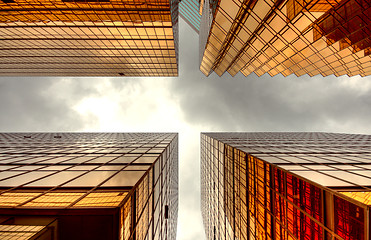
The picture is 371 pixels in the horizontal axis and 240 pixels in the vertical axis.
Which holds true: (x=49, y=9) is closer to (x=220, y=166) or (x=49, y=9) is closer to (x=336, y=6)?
(x=220, y=166)

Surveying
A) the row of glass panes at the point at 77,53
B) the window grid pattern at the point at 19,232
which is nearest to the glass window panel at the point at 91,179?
the window grid pattern at the point at 19,232

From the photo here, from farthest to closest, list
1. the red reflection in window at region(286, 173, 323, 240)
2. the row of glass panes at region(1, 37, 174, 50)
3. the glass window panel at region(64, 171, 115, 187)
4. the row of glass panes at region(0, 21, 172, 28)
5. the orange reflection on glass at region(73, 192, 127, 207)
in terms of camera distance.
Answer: the row of glass panes at region(1, 37, 174, 50)
the row of glass panes at region(0, 21, 172, 28)
the glass window panel at region(64, 171, 115, 187)
the red reflection in window at region(286, 173, 323, 240)
the orange reflection on glass at region(73, 192, 127, 207)

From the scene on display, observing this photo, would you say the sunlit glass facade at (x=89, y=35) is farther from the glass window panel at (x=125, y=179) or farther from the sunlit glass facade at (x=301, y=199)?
the sunlit glass facade at (x=301, y=199)

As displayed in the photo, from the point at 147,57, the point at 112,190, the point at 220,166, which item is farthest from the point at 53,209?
the point at 147,57

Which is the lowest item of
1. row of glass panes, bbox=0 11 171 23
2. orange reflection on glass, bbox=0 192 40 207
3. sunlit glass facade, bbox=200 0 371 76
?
orange reflection on glass, bbox=0 192 40 207

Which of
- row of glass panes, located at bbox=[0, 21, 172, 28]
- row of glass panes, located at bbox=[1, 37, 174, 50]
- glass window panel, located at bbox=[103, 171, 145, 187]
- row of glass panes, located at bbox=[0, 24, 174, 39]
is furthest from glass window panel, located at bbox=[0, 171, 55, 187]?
row of glass panes, located at bbox=[1, 37, 174, 50]

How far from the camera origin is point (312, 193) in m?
8.71

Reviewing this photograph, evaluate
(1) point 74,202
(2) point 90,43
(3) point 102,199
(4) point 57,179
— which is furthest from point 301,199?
(2) point 90,43

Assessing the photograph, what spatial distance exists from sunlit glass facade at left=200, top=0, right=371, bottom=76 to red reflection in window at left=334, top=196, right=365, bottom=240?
17.0 m

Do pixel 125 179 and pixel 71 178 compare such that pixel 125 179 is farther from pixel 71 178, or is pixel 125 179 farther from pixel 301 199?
pixel 301 199

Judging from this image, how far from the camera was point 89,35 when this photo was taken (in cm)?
2861

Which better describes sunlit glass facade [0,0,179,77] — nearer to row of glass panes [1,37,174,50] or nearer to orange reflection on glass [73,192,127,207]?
row of glass panes [1,37,174,50]

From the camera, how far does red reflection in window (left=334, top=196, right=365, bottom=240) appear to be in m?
6.47

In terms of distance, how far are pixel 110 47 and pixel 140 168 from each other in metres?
27.6
